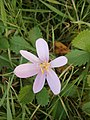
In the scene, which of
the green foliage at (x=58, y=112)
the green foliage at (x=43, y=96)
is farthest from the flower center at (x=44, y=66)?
the green foliage at (x=58, y=112)

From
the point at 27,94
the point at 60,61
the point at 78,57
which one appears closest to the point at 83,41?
the point at 78,57

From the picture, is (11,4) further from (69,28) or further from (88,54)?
(88,54)

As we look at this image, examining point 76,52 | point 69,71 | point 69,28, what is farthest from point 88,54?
point 69,28

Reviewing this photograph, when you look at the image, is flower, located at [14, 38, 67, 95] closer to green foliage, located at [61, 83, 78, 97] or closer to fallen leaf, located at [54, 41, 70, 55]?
green foliage, located at [61, 83, 78, 97]

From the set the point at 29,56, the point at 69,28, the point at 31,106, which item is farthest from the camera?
the point at 69,28

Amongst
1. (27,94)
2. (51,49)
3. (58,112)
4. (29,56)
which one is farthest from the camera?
(51,49)

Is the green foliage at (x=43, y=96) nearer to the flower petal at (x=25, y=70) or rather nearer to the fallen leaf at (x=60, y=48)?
the flower petal at (x=25, y=70)

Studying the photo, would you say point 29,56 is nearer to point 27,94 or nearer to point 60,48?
point 27,94

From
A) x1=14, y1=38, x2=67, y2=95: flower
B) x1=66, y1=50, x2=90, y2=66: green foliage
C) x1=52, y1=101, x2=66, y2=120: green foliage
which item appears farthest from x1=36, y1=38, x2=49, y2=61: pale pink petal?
x1=52, y1=101, x2=66, y2=120: green foliage
